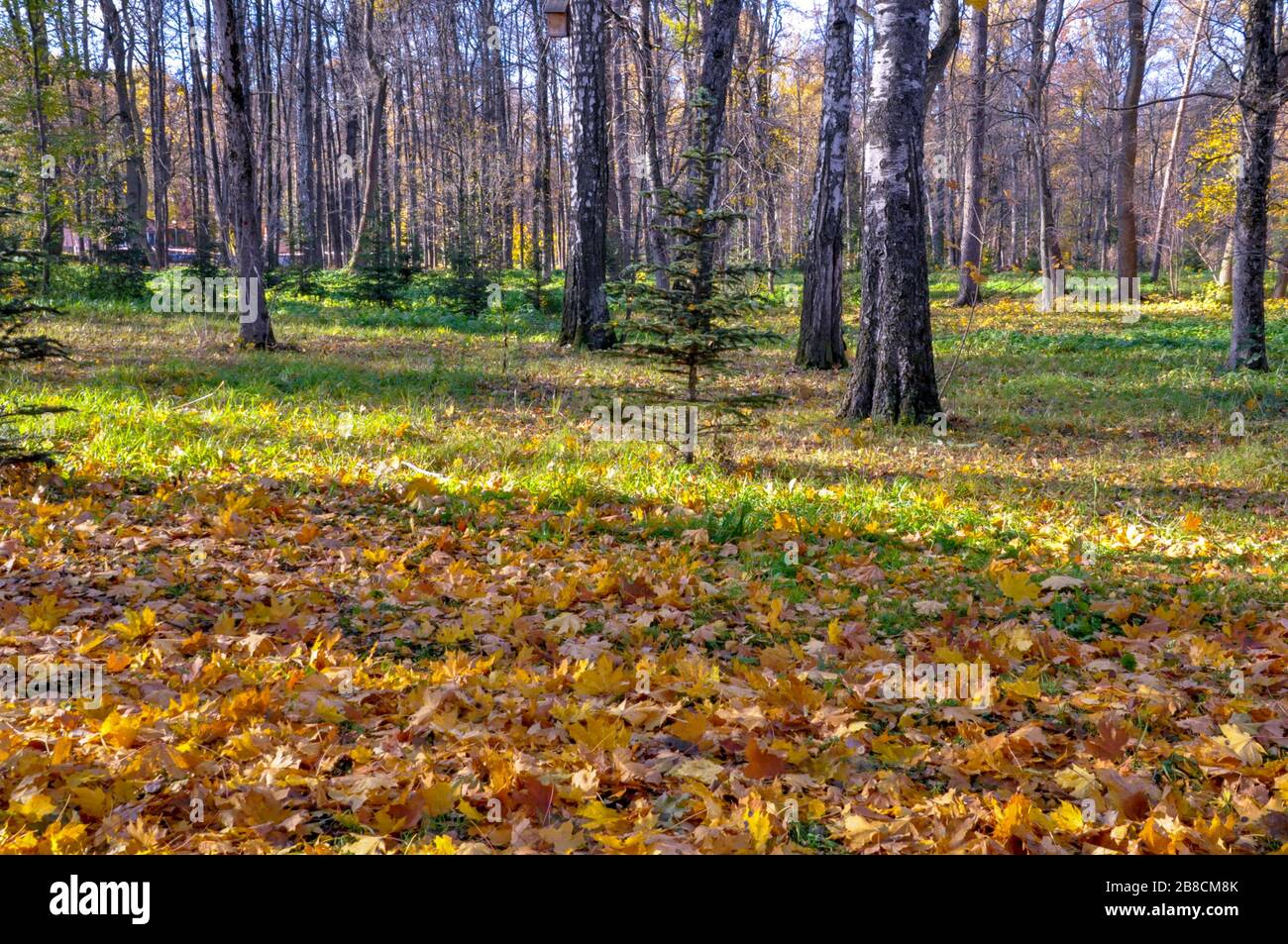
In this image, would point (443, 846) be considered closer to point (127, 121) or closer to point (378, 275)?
point (378, 275)

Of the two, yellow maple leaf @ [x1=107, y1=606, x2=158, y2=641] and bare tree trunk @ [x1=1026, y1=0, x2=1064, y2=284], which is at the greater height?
bare tree trunk @ [x1=1026, y1=0, x2=1064, y2=284]

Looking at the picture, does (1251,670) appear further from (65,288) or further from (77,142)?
(77,142)

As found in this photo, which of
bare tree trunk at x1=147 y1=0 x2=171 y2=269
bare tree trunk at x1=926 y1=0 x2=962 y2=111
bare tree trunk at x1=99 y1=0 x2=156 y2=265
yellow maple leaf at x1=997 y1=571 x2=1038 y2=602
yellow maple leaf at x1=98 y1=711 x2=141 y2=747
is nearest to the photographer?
yellow maple leaf at x1=98 y1=711 x2=141 y2=747

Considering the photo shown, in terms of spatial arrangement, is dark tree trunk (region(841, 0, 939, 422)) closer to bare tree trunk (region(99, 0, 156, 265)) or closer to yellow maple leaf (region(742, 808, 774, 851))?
yellow maple leaf (region(742, 808, 774, 851))

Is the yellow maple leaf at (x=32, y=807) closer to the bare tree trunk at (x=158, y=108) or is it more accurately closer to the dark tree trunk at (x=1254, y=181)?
the dark tree trunk at (x=1254, y=181)

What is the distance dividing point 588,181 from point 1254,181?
984cm

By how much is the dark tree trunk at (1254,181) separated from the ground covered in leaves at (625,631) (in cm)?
413

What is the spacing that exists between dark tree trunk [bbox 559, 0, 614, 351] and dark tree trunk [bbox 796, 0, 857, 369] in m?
3.20

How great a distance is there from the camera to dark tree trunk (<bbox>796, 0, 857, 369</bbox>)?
12.7m

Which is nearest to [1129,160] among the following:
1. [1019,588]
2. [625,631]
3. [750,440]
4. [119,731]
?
[750,440]

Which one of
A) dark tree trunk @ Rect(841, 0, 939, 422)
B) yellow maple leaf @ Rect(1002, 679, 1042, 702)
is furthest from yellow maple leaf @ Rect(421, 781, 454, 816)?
dark tree trunk @ Rect(841, 0, 939, 422)

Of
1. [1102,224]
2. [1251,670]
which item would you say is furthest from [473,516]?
[1102,224]

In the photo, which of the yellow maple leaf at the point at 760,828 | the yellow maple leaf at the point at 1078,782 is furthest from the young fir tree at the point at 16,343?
the yellow maple leaf at the point at 1078,782

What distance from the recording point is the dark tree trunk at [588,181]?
14164mm
